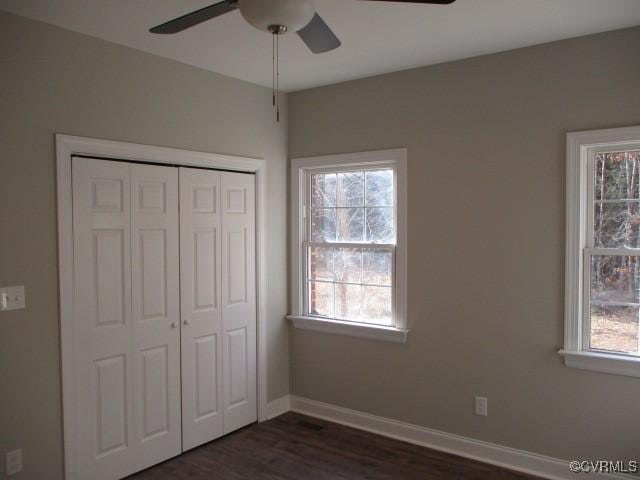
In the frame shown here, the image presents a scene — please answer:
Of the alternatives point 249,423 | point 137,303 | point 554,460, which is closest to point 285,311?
point 249,423

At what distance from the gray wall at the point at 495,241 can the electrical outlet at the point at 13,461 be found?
2.26 meters

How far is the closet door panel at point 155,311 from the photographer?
10.6ft

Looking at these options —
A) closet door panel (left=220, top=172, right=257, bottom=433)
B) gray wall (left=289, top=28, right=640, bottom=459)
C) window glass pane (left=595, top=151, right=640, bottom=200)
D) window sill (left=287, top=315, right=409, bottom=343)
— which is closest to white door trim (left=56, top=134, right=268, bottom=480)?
closet door panel (left=220, top=172, right=257, bottom=433)

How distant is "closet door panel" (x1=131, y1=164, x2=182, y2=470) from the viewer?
3219 mm

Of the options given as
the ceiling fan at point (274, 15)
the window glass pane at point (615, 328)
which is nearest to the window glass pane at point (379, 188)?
the window glass pane at point (615, 328)

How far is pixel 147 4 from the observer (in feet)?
8.16

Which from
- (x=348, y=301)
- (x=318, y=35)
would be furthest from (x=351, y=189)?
(x=318, y=35)

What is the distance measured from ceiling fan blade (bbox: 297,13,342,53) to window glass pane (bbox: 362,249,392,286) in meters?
1.99

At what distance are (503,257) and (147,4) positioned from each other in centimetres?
253

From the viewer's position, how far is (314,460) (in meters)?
3.41

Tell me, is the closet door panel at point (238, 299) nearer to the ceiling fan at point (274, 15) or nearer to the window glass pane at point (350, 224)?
the window glass pane at point (350, 224)

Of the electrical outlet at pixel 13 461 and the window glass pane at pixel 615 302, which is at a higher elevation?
the window glass pane at pixel 615 302

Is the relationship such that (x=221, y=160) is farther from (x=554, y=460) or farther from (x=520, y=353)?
(x=554, y=460)

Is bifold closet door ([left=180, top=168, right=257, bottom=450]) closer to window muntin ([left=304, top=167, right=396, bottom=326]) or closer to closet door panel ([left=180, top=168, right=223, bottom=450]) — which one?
closet door panel ([left=180, top=168, right=223, bottom=450])
